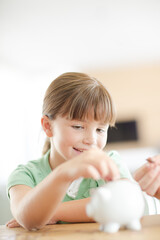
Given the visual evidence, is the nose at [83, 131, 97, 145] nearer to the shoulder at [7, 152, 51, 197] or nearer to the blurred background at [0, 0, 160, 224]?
the shoulder at [7, 152, 51, 197]

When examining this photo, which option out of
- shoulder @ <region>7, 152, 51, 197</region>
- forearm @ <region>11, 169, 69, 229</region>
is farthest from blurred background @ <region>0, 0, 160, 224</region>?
forearm @ <region>11, 169, 69, 229</region>

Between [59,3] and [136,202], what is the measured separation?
3.53 m

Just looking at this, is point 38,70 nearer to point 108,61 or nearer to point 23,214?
point 108,61

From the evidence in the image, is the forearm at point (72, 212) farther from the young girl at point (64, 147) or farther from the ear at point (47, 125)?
the ear at point (47, 125)

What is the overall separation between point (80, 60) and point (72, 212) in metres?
5.62

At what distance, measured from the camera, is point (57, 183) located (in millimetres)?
665

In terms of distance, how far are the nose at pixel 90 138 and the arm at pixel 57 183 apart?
0.29 meters

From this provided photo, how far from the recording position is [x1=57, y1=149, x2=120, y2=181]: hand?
58cm

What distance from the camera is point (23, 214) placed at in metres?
0.75

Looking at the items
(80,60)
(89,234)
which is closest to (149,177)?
(89,234)

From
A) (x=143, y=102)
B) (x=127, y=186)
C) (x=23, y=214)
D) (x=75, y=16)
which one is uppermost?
(x=75, y=16)

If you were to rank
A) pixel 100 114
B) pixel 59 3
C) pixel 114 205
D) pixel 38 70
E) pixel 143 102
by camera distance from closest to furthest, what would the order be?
pixel 114 205 → pixel 100 114 → pixel 59 3 → pixel 38 70 → pixel 143 102

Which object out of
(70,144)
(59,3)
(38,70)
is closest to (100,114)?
(70,144)

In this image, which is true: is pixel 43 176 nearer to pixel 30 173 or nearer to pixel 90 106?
pixel 30 173
